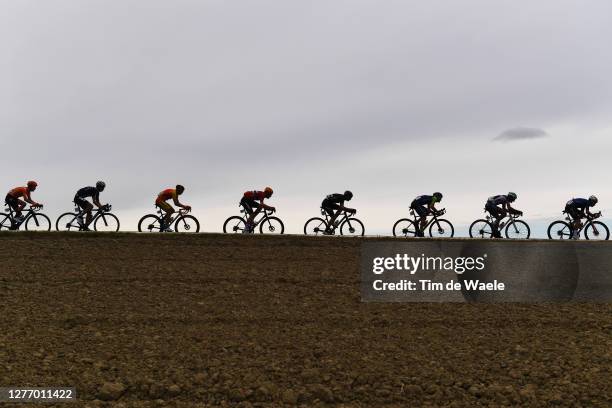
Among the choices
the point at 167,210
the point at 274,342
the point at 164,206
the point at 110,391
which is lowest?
the point at 110,391

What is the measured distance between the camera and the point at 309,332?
29.6 feet

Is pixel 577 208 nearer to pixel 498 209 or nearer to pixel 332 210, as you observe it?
pixel 498 209

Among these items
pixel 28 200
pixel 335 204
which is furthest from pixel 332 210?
pixel 28 200

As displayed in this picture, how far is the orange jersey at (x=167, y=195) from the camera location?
2002 centimetres

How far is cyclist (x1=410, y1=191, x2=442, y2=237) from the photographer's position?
21.4 metres

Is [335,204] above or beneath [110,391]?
above

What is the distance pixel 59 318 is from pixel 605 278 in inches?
459

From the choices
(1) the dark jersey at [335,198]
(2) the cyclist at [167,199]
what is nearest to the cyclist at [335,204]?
(1) the dark jersey at [335,198]

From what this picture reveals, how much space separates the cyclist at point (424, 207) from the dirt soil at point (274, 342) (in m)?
8.77

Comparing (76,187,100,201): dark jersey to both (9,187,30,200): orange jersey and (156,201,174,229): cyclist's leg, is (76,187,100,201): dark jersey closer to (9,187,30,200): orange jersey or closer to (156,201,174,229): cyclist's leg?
(9,187,30,200): orange jersey

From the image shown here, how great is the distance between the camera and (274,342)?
859 centimetres

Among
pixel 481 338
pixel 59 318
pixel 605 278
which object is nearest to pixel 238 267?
pixel 59 318

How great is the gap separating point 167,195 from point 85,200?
9.45ft

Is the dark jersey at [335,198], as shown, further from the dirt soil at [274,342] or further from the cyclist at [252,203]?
the dirt soil at [274,342]
